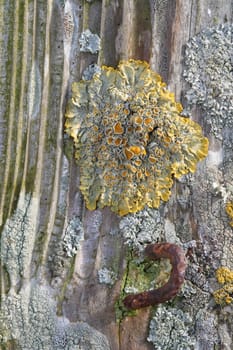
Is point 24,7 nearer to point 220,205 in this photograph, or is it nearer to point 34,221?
point 34,221

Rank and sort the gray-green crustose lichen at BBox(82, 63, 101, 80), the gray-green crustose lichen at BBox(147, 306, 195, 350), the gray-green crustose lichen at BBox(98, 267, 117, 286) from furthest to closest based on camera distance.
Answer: the gray-green crustose lichen at BBox(82, 63, 101, 80)
the gray-green crustose lichen at BBox(98, 267, 117, 286)
the gray-green crustose lichen at BBox(147, 306, 195, 350)

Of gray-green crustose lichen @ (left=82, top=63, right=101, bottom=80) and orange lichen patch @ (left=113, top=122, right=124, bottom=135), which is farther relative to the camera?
gray-green crustose lichen @ (left=82, top=63, right=101, bottom=80)

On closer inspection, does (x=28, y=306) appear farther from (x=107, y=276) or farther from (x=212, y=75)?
(x=212, y=75)

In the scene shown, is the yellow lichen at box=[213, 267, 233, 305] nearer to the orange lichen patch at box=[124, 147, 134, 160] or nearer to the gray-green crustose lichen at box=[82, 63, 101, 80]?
the orange lichen patch at box=[124, 147, 134, 160]

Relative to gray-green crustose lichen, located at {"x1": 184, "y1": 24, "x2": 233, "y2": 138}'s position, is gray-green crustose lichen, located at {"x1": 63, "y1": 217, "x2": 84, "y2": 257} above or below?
below

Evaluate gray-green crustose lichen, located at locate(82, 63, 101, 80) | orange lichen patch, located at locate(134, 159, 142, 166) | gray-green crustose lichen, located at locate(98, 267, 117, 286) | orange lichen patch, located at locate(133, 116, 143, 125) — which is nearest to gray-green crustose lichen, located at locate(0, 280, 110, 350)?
gray-green crustose lichen, located at locate(98, 267, 117, 286)

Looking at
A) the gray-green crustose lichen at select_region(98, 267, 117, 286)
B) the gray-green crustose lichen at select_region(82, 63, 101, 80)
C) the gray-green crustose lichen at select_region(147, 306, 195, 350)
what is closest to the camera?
the gray-green crustose lichen at select_region(147, 306, 195, 350)
